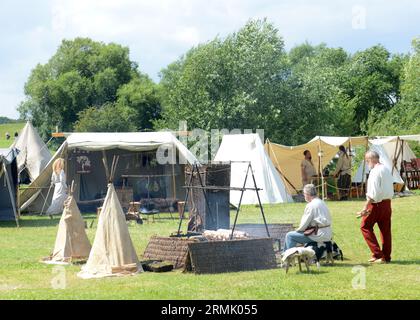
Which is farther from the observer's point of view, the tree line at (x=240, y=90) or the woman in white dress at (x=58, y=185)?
the tree line at (x=240, y=90)

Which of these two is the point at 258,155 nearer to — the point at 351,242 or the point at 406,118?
the point at 351,242

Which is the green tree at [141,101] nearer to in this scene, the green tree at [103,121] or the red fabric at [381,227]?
the green tree at [103,121]

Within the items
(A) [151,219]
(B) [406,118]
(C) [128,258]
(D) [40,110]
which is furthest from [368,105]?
(C) [128,258]

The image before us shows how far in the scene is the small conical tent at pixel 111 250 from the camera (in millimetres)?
8891

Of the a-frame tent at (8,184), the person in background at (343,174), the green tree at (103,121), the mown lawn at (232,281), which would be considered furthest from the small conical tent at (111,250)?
the green tree at (103,121)

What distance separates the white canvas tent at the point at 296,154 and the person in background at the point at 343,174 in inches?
35.1

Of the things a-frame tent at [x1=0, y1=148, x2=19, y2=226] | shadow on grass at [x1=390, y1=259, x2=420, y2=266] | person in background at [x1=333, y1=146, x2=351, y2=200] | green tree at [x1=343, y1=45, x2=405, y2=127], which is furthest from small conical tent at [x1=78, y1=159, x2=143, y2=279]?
green tree at [x1=343, y1=45, x2=405, y2=127]

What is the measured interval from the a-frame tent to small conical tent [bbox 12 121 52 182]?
6.03 meters

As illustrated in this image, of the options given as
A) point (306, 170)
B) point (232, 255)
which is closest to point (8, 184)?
point (306, 170)

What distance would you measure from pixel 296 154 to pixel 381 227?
14266 mm

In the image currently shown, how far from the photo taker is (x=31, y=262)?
1016 cm

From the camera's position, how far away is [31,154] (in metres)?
25.0
